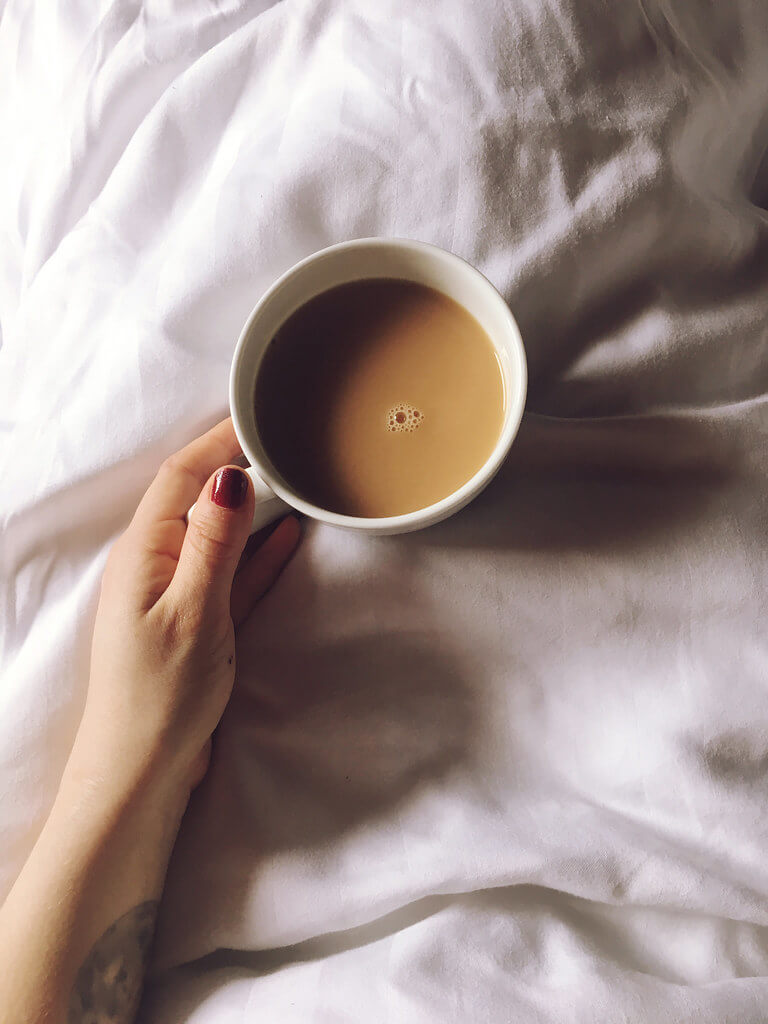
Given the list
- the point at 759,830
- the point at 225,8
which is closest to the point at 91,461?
the point at 225,8

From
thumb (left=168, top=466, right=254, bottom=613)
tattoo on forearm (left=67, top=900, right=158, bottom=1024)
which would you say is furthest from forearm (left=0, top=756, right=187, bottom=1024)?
thumb (left=168, top=466, right=254, bottom=613)

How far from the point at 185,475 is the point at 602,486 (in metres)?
0.37

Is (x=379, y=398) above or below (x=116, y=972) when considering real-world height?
above

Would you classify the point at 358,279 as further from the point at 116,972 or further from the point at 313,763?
the point at 116,972

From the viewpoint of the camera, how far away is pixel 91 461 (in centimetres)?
71

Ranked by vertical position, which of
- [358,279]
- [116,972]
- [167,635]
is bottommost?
[116,972]

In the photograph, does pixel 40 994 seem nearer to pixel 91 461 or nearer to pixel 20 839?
pixel 20 839

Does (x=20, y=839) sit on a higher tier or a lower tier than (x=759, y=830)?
higher

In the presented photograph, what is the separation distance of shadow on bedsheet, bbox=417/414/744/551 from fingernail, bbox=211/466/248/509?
0.16 m

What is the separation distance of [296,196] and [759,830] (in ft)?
2.19

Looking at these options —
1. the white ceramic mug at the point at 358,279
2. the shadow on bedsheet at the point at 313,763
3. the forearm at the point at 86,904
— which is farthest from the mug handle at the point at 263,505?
the forearm at the point at 86,904

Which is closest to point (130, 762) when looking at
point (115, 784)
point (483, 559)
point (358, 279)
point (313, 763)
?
point (115, 784)

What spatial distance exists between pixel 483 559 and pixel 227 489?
0.76 feet

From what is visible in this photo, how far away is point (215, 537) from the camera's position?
0.61 metres
